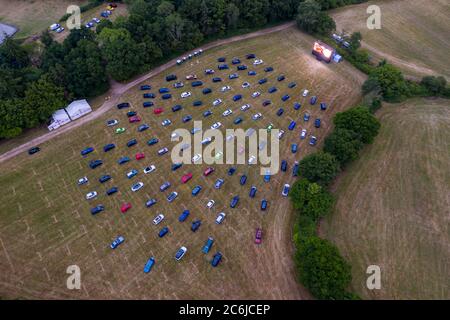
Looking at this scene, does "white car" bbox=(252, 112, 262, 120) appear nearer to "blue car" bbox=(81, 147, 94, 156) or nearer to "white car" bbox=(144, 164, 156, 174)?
"white car" bbox=(144, 164, 156, 174)

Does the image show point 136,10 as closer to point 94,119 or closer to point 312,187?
point 94,119

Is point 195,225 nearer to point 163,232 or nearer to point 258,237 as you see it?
point 163,232

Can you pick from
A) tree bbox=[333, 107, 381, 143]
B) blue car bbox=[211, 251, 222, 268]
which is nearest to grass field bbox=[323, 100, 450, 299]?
tree bbox=[333, 107, 381, 143]

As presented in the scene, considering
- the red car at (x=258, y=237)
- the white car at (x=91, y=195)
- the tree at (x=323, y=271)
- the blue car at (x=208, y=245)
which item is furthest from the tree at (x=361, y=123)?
the white car at (x=91, y=195)

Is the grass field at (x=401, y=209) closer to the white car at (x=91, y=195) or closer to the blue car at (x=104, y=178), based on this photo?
the blue car at (x=104, y=178)

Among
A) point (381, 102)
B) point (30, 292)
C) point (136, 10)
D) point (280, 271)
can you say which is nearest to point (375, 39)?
point (381, 102)

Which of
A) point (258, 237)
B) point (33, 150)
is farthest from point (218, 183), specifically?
point (33, 150)
